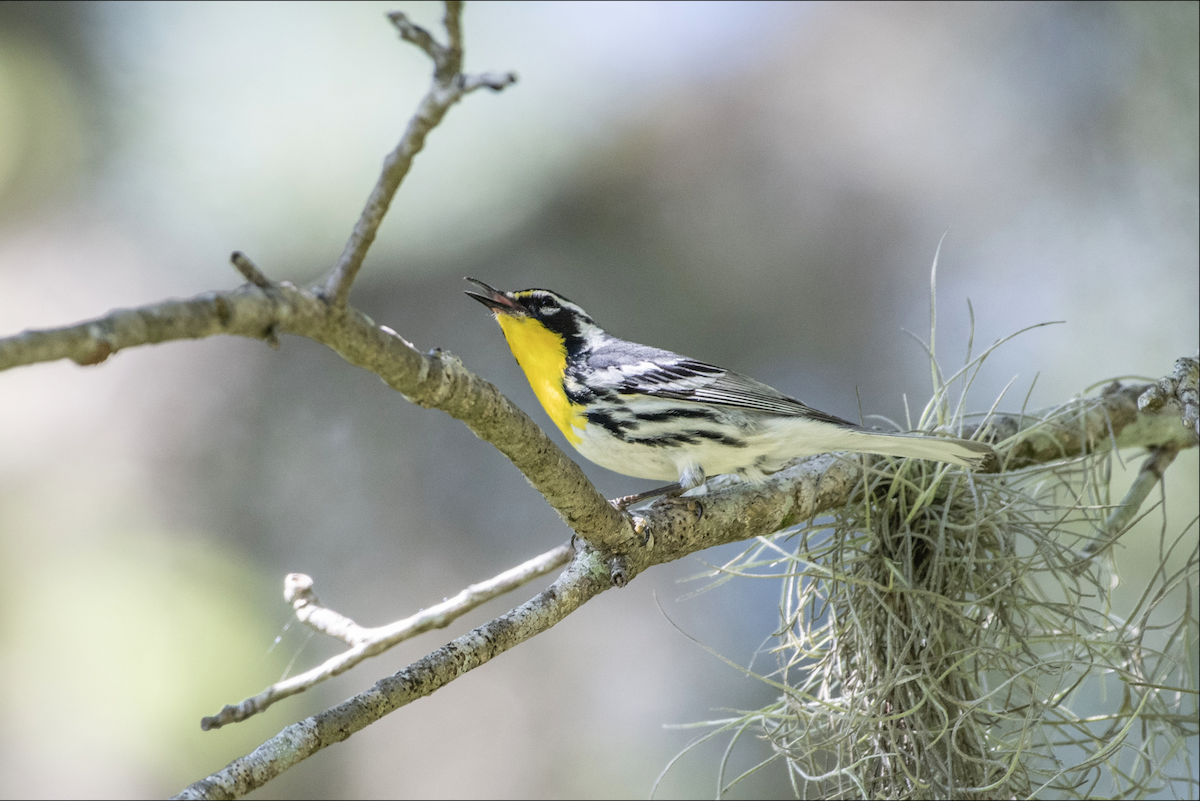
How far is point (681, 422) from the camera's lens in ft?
6.37

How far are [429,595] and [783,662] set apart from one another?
5.19 feet

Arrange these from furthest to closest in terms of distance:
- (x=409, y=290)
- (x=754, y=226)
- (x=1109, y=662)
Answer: (x=754, y=226), (x=409, y=290), (x=1109, y=662)

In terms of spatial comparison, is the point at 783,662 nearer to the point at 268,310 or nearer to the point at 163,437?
the point at 268,310

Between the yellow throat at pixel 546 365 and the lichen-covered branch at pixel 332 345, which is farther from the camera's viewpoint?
the yellow throat at pixel 546 365

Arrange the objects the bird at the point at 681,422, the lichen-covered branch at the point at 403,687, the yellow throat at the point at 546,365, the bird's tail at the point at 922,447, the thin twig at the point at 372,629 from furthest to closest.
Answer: the yellow throat at the point at 546,365 < the bird at the point at 681,422 < the bird's tail at the point at 922,447 < the thin twig at the point at 372,629 < the lichen-covered branch at the point at 403,687

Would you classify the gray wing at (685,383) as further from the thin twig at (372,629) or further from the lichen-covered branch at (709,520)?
the thin twig at (372,629)

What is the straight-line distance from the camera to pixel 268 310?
30.2 inches

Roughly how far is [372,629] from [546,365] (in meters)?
0.74

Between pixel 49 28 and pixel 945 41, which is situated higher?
pixel 49 28

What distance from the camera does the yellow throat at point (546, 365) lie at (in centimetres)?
202

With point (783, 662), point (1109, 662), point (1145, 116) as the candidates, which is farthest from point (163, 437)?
point (1145, 116)

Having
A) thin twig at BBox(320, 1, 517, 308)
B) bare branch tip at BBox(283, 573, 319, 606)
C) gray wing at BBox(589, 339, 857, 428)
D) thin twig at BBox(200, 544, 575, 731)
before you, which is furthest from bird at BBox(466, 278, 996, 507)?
thin twig at BBox(320, 1, 517, 308)

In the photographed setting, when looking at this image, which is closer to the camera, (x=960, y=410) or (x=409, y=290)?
(x=960, y=410)

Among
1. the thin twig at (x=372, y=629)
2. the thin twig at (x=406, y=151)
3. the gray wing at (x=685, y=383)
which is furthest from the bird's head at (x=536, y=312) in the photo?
the thin twig at (x=406, y=151)
